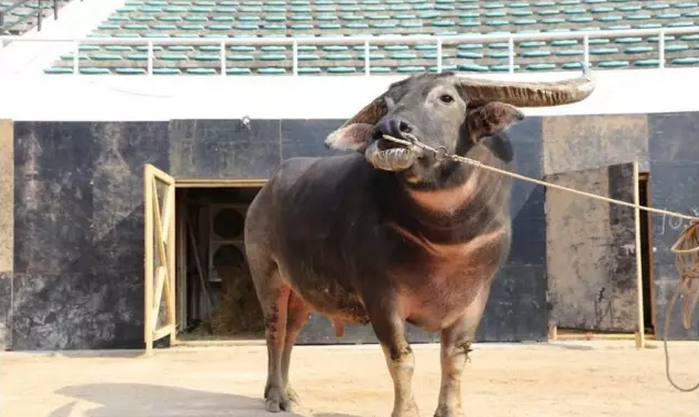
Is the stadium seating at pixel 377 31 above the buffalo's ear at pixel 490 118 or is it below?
above

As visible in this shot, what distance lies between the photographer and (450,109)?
4.47 metres

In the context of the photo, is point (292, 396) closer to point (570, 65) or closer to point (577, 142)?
point (577, 142)

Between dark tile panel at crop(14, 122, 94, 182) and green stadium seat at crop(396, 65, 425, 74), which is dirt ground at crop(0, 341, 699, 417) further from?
green stadium seat at crop(396, 65, 425, 74)

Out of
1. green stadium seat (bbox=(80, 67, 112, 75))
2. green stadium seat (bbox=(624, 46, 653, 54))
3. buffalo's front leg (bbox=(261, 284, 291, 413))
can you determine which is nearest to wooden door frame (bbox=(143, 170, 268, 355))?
green stadium seat (bbox=(80, 67, 112, 75))

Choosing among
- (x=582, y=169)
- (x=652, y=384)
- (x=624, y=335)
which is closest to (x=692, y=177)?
(x=582, y=169)

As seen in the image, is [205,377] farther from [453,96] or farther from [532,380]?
[453,96]

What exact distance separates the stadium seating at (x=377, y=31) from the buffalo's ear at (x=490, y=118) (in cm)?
948

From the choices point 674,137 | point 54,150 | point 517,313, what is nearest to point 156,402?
point 54,150

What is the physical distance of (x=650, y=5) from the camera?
17.3 m

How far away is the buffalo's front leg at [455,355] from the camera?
197 inches

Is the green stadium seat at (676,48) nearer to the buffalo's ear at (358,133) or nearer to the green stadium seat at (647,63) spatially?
the green stadium seat at (647,63)

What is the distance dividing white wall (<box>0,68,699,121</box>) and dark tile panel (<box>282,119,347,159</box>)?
0.81ft

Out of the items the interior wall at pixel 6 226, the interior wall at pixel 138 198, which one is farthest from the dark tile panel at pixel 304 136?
the interior wall at pixel 6 226

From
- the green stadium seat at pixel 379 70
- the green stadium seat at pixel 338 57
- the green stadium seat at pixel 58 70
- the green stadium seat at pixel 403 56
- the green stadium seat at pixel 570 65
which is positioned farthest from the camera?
the green stadium seat at pixel 338 57
